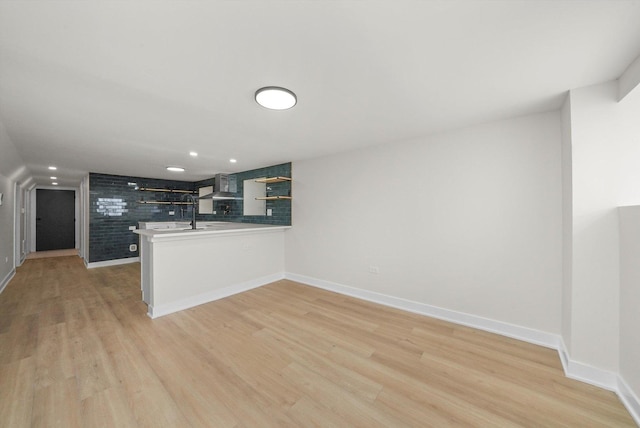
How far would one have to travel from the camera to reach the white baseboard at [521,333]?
1.51 metres

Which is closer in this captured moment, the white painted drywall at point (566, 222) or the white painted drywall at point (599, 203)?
the white painted drywall at point (599, 203)

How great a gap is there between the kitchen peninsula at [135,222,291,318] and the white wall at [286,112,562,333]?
1175 mm

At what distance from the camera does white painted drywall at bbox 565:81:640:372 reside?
1577 millimetres

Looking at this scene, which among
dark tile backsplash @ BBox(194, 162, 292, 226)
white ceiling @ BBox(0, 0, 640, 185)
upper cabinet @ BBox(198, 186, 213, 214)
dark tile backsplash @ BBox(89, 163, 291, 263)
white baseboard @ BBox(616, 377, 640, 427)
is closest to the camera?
white ceiling @ BBox(0, 0, 640, 185)

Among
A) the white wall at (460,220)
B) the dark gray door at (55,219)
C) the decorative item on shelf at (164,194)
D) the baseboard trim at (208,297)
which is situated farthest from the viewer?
the dark gray door at (55,219)

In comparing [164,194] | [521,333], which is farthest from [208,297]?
[164,194]

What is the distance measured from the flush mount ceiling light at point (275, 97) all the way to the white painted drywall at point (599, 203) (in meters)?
2.18

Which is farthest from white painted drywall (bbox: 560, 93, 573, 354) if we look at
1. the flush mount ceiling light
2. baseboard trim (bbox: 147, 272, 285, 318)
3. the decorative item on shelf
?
the decorative item on shelf

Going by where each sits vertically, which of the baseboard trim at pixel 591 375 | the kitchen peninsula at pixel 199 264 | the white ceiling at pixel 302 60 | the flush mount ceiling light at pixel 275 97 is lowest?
the baseboard trim at pixel 591 375

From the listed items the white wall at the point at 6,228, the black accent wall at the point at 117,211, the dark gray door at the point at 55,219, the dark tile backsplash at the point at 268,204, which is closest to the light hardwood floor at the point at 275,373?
the white wall at the point at 6,228

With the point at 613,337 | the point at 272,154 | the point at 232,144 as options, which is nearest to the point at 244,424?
the point at 613,337

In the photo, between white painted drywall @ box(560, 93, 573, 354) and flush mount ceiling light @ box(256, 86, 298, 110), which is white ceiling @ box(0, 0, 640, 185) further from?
white painted drywall @ box(560, 93, 573, 354)

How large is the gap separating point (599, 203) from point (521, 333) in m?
1.37

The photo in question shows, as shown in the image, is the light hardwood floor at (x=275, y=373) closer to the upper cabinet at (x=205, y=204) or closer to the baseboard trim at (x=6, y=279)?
the baseboard trim at (x=6, y=279)
